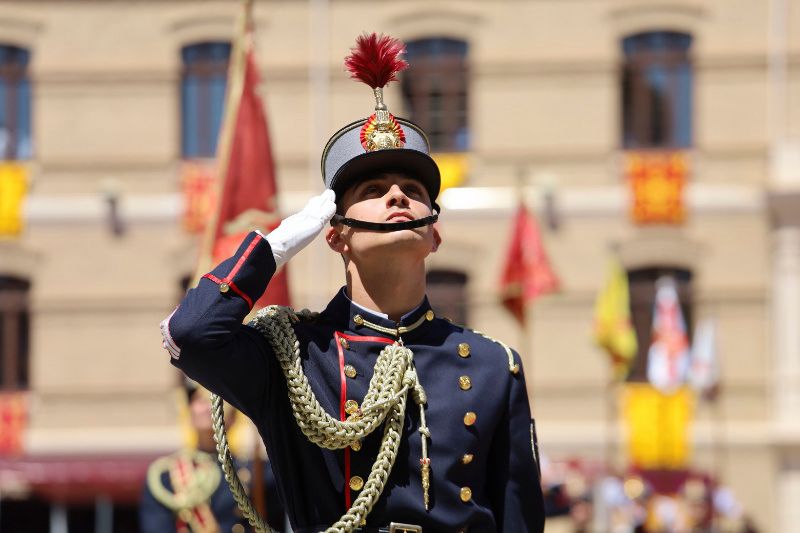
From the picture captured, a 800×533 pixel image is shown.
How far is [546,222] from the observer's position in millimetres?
19453

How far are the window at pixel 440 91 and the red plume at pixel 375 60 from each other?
15649 mm

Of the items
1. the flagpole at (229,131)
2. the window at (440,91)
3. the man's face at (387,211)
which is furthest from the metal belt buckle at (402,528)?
the window at (440,91)

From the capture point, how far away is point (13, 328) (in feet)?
65.6

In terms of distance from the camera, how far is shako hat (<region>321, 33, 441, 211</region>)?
402cm

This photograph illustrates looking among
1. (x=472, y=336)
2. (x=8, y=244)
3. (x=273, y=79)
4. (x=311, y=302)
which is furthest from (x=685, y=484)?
(x=472, y=336)

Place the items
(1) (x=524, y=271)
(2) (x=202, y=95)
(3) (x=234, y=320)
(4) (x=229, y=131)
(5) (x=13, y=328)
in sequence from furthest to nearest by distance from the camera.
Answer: (2) (x=202, y=95) → (5) (x=13, y=328) → (1) (x=524, y=271) → (4) (x=229, y=131) → (3) (x=234, y=320)

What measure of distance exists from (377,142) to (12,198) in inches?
649

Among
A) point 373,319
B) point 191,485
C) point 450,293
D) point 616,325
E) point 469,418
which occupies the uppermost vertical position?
point 373,319

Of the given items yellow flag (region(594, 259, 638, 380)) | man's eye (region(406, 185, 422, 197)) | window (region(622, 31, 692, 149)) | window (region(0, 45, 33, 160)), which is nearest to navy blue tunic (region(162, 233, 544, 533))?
man's eye (region(406, 185, 422, 197))

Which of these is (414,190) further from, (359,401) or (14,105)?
(14,105)

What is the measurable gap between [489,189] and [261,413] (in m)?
15.8

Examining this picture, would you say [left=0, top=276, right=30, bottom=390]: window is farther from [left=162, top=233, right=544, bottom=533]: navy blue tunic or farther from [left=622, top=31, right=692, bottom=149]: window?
[left=162, top=233, right=544, bottom=533]: navy blue tunic

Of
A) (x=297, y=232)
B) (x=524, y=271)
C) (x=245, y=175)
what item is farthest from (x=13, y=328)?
(x=297, y=232)

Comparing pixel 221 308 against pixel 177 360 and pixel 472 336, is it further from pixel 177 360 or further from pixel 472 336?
pixel 472 336
